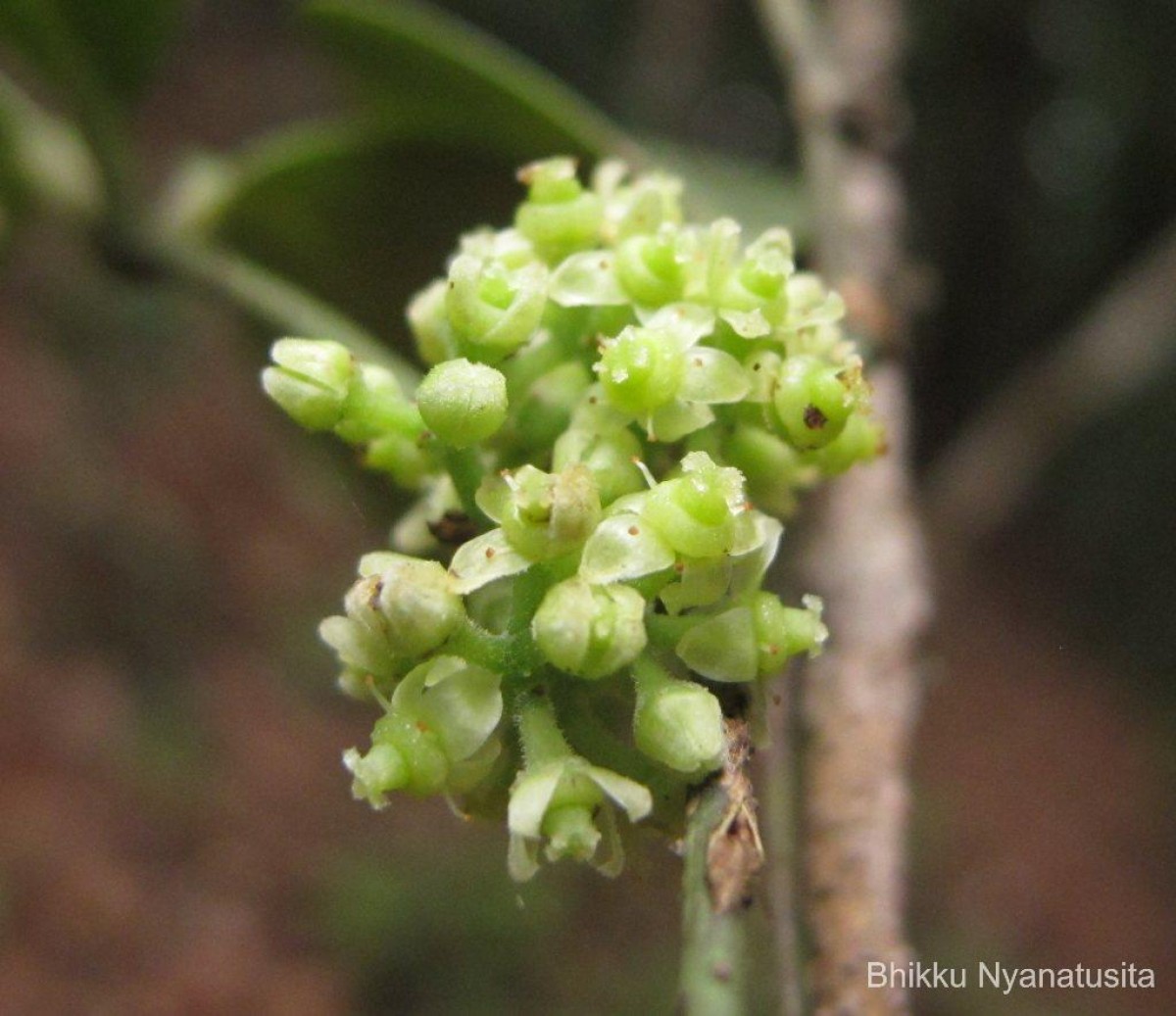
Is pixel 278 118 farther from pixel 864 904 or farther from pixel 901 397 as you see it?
pixel 864 904

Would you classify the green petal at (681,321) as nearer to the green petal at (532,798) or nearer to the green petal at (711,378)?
the green petal at (711,378)

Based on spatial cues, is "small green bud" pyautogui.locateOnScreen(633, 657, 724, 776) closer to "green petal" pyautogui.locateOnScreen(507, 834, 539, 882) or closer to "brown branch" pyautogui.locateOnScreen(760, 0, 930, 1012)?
"green petal" pyautogui.locateOnScreen(507, 834, 539, 882)

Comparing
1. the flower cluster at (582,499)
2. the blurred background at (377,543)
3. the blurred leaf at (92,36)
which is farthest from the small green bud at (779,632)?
the blurred background at (377,543)

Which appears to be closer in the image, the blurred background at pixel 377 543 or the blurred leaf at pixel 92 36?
the blurred leaf at pixel 92 36

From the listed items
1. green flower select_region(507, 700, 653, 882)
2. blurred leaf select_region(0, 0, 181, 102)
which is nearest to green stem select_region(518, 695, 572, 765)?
green flower select_region(507, 700, 653, 882)

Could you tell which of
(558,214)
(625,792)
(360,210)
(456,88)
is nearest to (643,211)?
(558,214)

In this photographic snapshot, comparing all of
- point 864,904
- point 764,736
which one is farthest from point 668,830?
point 864,904

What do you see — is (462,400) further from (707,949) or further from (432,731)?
(707,949)
